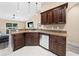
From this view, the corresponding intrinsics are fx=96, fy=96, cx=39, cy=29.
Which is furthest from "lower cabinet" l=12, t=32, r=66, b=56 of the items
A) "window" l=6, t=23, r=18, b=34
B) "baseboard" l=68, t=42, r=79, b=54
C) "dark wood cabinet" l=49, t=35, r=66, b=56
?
"window" l=6, t=23, r=18, b=34

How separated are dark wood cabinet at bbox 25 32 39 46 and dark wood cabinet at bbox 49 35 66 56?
1526 millimetres

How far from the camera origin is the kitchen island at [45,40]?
10.6 ft

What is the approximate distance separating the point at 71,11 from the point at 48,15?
3.84m

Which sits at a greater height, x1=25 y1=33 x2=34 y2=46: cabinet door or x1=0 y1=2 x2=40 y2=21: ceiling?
x1=0 y1=2 x2=40 y2=21: ceiling

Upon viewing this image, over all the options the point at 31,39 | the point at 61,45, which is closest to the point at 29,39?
the point at 31,39

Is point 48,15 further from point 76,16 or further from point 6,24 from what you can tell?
point 6,24

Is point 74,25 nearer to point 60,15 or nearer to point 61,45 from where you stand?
point 61,45

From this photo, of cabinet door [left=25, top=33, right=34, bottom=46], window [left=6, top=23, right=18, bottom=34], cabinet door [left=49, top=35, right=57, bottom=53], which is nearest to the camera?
cabinet door [left=49, top=35, right=57, bottom=53]

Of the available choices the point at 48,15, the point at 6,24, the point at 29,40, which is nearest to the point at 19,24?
the point at 6,24

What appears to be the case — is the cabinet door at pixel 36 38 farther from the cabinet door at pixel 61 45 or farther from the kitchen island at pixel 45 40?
the cabinet door at pixel 61 45

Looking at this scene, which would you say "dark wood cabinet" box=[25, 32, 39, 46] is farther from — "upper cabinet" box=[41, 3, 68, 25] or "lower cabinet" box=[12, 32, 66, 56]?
"upper cabinet" box=[41, 3, 68, 25]

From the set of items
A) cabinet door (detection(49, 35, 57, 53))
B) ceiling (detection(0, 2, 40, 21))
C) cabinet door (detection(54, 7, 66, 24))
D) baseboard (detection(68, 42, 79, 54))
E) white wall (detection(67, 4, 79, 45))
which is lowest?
cabinet door (detection(49, 35, 57, 53))

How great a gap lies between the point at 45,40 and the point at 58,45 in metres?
1.26

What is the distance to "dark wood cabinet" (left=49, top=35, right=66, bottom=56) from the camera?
3078mm
